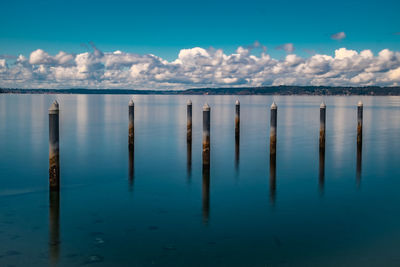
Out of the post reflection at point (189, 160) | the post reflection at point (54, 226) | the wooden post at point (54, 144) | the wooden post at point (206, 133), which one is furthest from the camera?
the post reflection at point (189, 160)

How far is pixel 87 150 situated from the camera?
25.2 metres

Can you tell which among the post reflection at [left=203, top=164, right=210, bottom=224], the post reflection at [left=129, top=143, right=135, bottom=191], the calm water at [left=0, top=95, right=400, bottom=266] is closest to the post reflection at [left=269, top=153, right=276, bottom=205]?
the calm water at [left=0, top=95, right=400, bottom=266]

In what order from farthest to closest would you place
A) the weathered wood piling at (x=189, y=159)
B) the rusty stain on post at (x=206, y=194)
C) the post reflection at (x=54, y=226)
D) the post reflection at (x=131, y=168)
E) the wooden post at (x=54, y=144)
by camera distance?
the weathered wood piling at (x=189, y=159) → the post reflection at (x=131, y=168) → the wooden post at (x=54, y=144) → the rusty stain on post at (x=206, y=194) → the post reflection at (x=54, y=226)

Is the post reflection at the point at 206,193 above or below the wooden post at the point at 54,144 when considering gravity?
below

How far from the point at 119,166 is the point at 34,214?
802 centimetres

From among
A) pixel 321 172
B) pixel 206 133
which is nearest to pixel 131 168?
pixel 206 133

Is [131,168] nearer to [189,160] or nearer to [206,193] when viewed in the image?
[189,160]

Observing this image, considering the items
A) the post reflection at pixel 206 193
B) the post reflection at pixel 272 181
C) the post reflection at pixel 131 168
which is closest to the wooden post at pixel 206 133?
the post reflection at pixel 206 193

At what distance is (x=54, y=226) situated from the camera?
11133mm

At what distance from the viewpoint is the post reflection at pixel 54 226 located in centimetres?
924

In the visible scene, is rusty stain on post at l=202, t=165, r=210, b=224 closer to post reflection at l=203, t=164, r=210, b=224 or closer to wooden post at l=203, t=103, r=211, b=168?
post reflection at l=203, t=164, r=210, b=224

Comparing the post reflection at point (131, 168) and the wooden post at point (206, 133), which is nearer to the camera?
the post reflection at point (131, 168)

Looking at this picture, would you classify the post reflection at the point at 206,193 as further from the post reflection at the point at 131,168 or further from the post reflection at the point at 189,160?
the post reflection at the point at 131,168

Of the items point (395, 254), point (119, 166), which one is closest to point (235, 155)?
point (119, 166)
